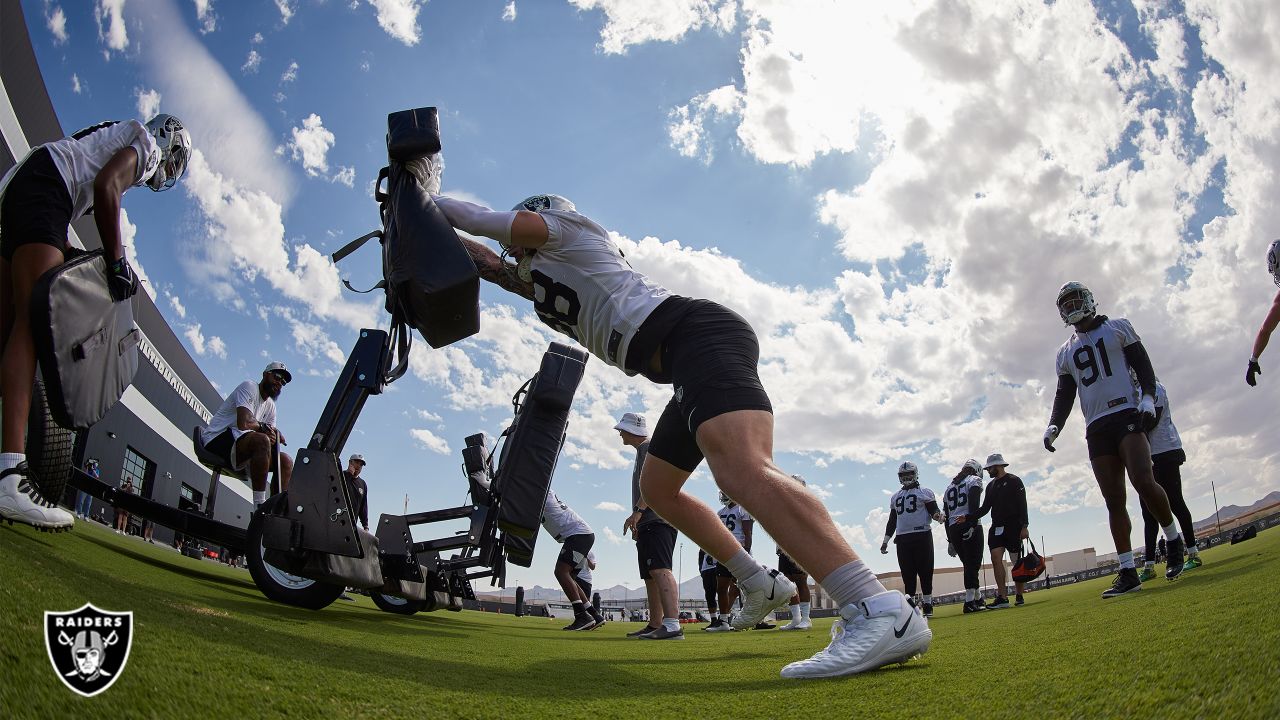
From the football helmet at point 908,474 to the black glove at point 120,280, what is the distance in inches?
394

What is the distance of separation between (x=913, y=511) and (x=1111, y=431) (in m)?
4.98

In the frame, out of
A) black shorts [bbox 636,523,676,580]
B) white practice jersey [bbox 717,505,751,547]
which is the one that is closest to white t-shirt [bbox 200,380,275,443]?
black shorts [bbox 636,523,676,580]

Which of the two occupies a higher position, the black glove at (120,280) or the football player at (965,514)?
the black glove at (120,280)

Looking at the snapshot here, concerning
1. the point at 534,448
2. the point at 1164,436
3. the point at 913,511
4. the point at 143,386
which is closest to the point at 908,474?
the point at 913,511

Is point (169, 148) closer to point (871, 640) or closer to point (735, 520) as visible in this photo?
point (871, 640)

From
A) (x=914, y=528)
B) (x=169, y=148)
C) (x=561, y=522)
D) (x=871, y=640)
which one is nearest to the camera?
(x=871, y=640)

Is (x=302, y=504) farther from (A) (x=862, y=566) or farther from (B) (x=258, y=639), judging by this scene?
(A) (x=862, y=566)

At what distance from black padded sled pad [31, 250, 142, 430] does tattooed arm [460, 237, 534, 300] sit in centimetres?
148

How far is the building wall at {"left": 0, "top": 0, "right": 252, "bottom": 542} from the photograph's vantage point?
17672mm

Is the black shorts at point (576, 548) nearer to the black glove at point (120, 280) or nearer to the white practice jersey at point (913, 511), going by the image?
the white practice jersey at point (913, 511)

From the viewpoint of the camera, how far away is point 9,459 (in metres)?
2.47

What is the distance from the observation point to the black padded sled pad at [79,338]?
2490mm

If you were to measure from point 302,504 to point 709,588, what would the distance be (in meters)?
9.95

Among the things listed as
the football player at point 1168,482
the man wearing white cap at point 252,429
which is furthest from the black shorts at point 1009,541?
the man wearing white cap at point 252,429
